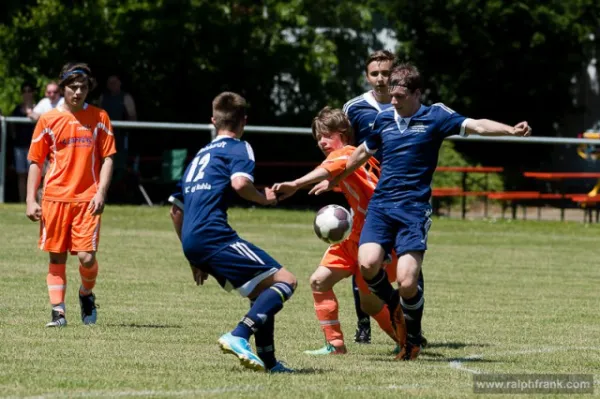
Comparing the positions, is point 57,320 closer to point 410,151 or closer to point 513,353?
point 410,151

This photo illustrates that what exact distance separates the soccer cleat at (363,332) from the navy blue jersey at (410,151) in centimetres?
131

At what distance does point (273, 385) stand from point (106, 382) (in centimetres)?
89

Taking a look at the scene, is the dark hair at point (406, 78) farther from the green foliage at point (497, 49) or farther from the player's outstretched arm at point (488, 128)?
the green foliage at point (497, 49)

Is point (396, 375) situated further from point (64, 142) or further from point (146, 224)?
point (146, 224)

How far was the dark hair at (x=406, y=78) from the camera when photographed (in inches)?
347

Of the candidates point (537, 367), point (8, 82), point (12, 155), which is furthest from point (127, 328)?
point (8, 82)

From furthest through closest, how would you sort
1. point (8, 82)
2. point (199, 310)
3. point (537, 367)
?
1. point (8, 82)
2. point (199, 310)
3. point (537, 367)

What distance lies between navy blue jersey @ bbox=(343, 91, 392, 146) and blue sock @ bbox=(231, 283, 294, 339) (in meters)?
2.26

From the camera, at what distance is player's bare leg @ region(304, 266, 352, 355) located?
9.10 m

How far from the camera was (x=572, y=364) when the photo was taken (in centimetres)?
857

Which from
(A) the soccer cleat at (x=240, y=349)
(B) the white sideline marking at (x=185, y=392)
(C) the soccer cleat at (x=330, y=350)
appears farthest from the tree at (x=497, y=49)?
(B) the white sideline marking at (x=185, y=392)

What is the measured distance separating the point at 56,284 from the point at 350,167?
2684 mm

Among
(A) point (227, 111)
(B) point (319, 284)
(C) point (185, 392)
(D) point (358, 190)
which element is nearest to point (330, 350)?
(B) point (319, 284)

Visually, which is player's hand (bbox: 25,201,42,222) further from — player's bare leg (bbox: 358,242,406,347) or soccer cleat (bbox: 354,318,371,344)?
player's bare leg (bbox: 358,242,406,347)
